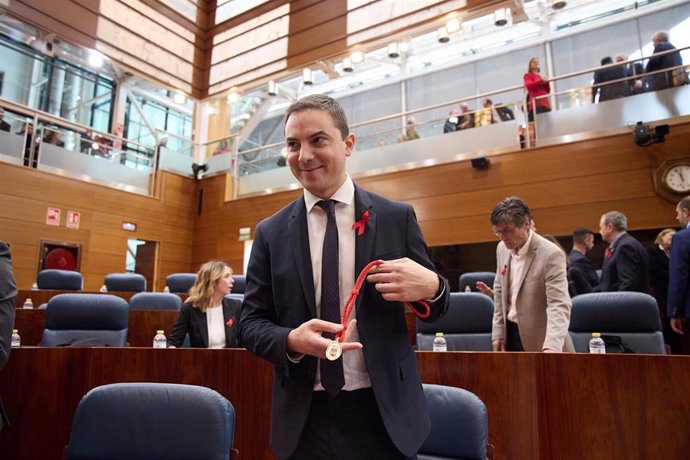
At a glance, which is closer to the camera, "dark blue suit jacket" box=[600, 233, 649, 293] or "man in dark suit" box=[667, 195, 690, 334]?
"man in dark suit" box=[667, 195, 690, 334]

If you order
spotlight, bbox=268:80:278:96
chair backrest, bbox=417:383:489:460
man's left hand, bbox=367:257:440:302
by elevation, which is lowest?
chair backrest, bbox=417:383:489:460

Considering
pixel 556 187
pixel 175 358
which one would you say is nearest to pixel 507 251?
pixel 175 358

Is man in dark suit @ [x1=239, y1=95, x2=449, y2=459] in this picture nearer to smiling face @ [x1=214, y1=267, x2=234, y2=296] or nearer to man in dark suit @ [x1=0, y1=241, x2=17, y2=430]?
man in dark suit @ [x1=0, y1=241, x2=17, y2=430]

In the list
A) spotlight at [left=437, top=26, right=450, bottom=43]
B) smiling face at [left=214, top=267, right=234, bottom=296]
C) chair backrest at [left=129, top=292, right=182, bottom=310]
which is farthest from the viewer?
spotlight at [left=437, top=26, right=450, bottom=43]

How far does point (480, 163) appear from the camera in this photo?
20.8 ft

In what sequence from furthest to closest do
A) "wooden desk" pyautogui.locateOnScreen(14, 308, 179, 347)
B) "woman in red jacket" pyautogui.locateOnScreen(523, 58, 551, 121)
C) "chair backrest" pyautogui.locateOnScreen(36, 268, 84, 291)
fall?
"woman in red jacket" pyautogui.locateOnScreen(523, 58, 551, 121) < "chair backrest" pyautogui.locateOnScreen(36, 268, 84, 291) < "wooden desk" pyautogui.locateOnScreen(14, 308, 179, 347)

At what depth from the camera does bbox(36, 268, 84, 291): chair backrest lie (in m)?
5.87

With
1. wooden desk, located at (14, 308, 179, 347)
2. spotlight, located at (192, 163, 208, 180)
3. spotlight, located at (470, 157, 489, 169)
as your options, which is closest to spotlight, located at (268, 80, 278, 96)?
spotlight, located at (192, 163, 208, 180)

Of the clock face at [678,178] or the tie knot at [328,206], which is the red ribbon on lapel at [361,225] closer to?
the tie knot at [328,206]

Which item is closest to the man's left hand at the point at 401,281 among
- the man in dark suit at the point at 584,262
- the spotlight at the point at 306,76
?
the man in dark suit at the point at 584,262

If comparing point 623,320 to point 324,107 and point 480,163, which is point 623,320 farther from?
point 480,163

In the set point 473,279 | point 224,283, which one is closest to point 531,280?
point 224,283

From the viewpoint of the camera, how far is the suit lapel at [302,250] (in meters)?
0.97

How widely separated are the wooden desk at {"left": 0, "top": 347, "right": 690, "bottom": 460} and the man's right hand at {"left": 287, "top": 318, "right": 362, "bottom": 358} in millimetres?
1412
